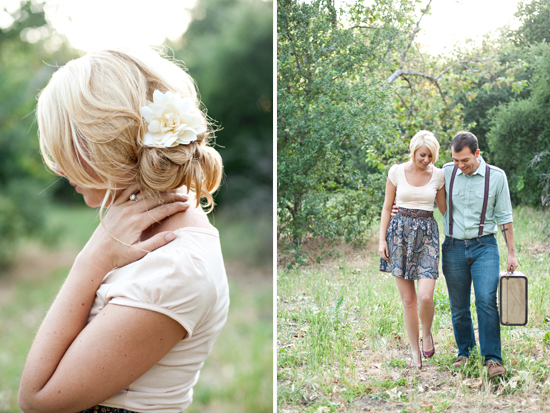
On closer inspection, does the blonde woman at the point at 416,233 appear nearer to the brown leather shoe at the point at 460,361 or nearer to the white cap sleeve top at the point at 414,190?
the white cap sleeve top at the point at 414,190

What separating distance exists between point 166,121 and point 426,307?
165 centimetres

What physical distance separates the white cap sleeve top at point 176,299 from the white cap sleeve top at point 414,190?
1.28 meters

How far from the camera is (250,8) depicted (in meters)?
7.48

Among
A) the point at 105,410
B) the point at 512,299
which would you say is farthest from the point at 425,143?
the point at 105,410

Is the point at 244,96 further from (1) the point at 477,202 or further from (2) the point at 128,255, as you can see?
(2) the point at 128,255

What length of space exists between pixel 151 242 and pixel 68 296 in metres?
0.23

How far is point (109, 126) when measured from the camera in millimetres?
1106

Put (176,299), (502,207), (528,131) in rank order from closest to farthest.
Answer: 1. (176,299)
2. (502,207)
3. (528,131)

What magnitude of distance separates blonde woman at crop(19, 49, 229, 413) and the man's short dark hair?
1417mm

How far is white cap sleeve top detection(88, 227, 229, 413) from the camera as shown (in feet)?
3.50

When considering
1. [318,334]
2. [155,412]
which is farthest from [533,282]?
[155,412]

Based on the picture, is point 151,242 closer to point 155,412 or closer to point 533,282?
point 155,412

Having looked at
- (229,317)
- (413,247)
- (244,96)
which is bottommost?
(229,317)

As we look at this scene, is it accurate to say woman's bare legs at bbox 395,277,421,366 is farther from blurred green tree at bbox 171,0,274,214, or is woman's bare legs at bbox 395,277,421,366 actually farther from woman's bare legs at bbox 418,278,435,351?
blurred green tree at bbox 171,0,274,214
